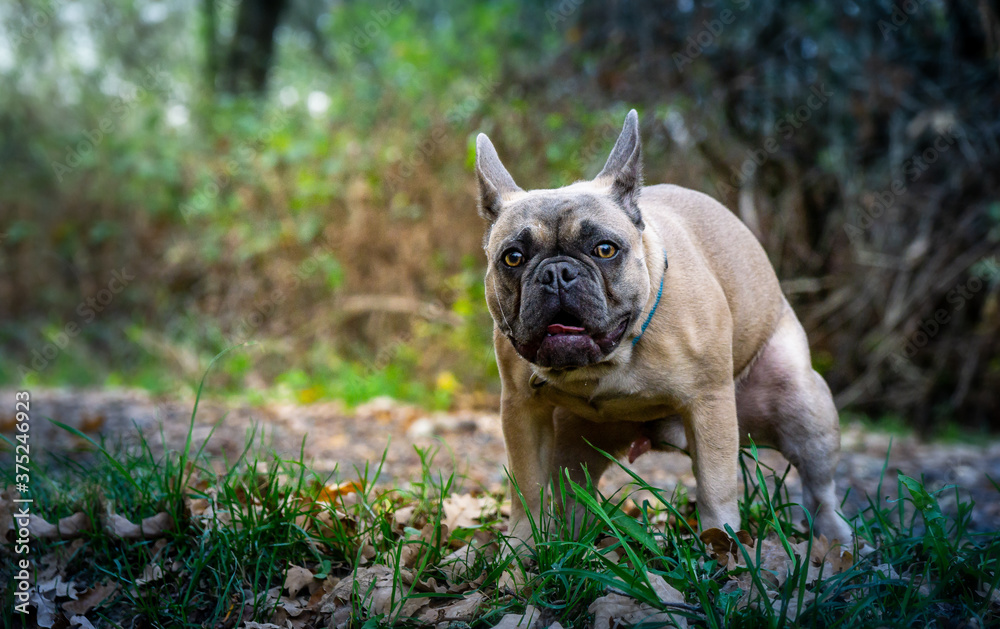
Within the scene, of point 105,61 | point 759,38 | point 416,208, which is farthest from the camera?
point 105,61

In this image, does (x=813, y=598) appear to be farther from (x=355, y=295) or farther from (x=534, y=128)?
(x=355, y=295)

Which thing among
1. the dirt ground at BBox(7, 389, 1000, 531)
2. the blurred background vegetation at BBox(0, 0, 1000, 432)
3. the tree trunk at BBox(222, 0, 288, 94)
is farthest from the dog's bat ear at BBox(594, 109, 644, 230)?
the tree trunk at BBox(222, 0, 288, 94)

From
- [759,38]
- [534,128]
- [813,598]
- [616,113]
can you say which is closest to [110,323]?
[534,128]

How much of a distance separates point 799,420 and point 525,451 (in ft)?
4.22

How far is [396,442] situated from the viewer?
611 centimetres

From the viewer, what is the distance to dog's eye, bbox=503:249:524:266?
10.1 feet

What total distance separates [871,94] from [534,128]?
10.7 ft

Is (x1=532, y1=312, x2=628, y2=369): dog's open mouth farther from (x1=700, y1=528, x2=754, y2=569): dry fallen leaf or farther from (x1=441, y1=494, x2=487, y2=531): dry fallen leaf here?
(x1=441, y1=494, x2=487, y2=531): dry fallen leaf

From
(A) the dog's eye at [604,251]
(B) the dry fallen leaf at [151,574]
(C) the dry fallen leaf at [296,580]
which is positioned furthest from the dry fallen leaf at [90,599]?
(A) the dog's eye at [604,251]

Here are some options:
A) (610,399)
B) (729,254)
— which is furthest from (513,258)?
(729,254)

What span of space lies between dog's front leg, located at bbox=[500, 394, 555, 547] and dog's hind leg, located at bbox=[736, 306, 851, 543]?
1.06 meters

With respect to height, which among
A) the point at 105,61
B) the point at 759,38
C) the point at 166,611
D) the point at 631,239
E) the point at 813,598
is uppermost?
the point at 105,61

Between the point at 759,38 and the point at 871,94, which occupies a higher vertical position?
the point at 759,38

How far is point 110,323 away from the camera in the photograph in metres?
11.5
